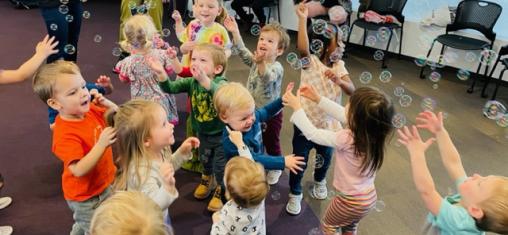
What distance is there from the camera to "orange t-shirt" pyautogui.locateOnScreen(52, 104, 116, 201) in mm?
2086

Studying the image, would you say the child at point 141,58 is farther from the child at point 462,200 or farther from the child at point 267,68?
the child at point 462,200

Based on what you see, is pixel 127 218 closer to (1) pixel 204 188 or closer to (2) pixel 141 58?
(1) pixel 204 188

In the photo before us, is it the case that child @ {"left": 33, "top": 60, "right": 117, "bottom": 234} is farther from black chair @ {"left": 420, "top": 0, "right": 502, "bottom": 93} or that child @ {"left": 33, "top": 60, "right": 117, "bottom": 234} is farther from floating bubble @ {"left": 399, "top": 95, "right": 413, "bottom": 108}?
black chair @ {"left": 420, "top": 0, "right": 502, "bottom": 93}

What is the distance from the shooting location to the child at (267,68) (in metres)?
3.00

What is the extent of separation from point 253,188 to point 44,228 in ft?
5.98

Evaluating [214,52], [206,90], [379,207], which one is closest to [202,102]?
[206,90]

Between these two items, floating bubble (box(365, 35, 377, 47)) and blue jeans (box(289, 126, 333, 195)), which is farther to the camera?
floating bubble (box(365, 35, 377, 47))

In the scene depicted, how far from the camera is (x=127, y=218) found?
4.50 feet

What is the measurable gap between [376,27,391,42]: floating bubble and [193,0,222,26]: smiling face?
3.73 m

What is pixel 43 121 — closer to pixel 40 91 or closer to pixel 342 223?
pixel 40 91

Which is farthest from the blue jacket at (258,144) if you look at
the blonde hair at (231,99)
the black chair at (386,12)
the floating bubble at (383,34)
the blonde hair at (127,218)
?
the floating bubble at (383,34)

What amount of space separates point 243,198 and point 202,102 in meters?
1.09

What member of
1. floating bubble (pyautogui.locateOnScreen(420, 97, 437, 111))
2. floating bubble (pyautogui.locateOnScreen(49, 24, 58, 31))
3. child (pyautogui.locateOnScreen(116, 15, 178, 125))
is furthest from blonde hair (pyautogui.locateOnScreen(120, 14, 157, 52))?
floating bubble (pyautogui.locateOnScreen(420, 97, 437, 111))

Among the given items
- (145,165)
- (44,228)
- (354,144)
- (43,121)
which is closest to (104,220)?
(145,165)
